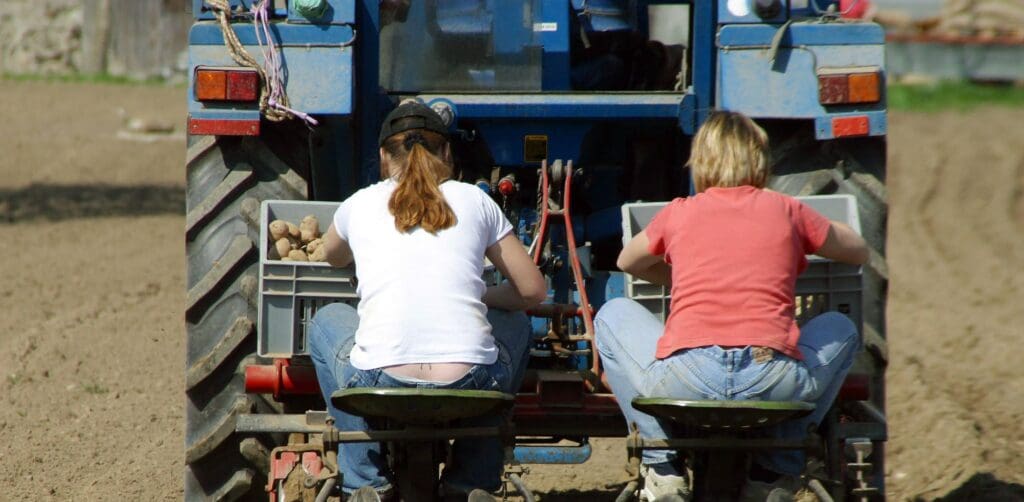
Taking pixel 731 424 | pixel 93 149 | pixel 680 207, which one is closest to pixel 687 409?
pixel 731 424

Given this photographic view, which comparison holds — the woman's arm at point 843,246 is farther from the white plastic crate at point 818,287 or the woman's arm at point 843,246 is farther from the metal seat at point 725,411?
the metal seat at point 725,411

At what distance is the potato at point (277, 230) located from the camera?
459 centimetres

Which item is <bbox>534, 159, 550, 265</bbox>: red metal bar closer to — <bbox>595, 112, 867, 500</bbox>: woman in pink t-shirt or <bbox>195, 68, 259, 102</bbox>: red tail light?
<bbox>595, 112, 867, 500</bbox>: woman in pink t-shirt

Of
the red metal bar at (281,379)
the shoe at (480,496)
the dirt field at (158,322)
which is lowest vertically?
the dirt field at (158,322)

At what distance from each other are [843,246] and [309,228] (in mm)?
1660

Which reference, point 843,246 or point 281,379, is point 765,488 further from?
point 281,379

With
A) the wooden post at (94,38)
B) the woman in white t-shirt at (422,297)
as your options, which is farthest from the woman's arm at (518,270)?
the wooden post at (94,38)

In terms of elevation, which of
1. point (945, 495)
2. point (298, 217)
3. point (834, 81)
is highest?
point (834, 81)

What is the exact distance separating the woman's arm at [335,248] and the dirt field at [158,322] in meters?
1.58

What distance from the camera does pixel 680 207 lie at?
4.11 metres

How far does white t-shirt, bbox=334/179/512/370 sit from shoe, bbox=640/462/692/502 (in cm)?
56

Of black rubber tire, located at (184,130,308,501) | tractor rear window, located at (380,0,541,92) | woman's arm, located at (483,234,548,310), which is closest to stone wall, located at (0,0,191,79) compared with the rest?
tractor rear window, located at (380,0,541,92)

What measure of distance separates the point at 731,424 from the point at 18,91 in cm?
1924

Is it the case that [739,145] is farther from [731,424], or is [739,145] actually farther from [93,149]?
[93,149]
